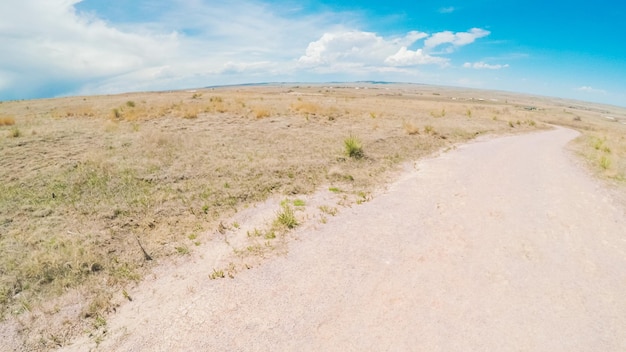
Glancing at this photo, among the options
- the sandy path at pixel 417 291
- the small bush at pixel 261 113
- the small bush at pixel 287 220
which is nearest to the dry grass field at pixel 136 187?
the small bush at pixel 287 220

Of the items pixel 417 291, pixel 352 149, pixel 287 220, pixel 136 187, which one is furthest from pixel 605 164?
pixel 136 187

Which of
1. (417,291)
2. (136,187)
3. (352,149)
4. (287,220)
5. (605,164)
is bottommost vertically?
(417,291)

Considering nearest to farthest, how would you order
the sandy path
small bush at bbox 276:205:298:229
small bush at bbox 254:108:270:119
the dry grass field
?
the sandy path
the dry grass field
small bush at bbox 276:205:298:229
small bush at bbox 254:108:270:119

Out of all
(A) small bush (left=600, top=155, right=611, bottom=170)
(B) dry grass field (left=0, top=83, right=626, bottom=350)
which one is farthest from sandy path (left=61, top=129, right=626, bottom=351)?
(A) small bush (left=600, top=155, right=611, bottom=170)

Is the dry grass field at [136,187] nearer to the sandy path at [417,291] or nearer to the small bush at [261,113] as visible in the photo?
the sandy path at [417,291]

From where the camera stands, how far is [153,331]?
4465 mm

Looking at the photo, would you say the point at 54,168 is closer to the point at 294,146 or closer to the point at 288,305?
the point at 294,146

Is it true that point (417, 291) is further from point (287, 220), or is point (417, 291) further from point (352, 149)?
point (352, 149)

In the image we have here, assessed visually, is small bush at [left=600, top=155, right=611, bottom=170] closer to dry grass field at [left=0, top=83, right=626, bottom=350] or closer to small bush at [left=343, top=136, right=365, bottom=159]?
dry grass field at [left=0, top=83, right=626, bottom=350]

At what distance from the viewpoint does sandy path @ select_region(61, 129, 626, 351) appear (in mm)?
4164

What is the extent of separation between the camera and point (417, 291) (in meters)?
5.00

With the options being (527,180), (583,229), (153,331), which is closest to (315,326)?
(153,331)

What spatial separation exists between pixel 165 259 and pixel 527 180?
38.2 ft

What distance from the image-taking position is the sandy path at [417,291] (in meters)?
4.16
